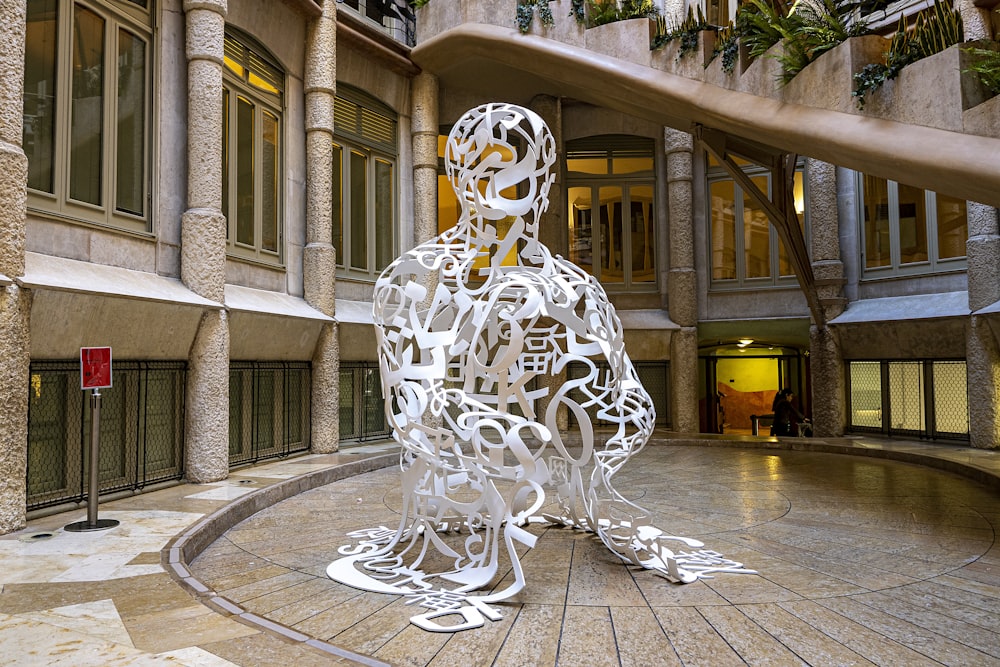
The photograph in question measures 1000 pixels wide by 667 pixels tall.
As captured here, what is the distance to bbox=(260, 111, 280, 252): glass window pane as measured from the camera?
1094cm

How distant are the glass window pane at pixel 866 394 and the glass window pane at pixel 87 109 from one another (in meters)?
13.2

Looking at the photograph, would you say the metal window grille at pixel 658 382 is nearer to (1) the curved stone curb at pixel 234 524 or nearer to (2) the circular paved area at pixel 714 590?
(1) the curved stone curb at pixel 234 524

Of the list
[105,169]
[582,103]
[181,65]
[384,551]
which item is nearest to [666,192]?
[582,103]

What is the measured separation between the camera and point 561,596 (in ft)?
15.4

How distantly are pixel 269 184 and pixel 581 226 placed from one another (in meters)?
7.53

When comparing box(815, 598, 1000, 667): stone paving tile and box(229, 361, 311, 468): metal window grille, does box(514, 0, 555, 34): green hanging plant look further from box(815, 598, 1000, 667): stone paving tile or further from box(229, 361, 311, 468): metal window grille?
box(815, 598, 1000, 667): stone paving tile

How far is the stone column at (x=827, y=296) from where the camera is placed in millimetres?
14031

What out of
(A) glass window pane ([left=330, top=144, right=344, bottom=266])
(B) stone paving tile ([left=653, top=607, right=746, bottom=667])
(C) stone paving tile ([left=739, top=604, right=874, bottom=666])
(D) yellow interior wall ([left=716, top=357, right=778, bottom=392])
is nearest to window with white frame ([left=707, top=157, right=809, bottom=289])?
(D) yellow interior wall ([left=716, top=357, right=778, bottom=392])

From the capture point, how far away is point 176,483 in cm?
855

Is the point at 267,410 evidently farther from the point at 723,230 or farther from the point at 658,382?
the point at 723,230

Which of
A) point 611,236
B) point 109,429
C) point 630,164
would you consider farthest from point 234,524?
point 630,164

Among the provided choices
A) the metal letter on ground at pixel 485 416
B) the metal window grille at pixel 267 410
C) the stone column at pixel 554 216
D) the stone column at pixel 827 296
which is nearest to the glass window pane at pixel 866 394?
the stone column at pixel 827 296

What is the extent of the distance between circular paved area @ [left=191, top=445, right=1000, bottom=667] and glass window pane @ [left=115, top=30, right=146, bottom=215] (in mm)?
3989

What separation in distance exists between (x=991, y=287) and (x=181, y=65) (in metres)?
12.3
